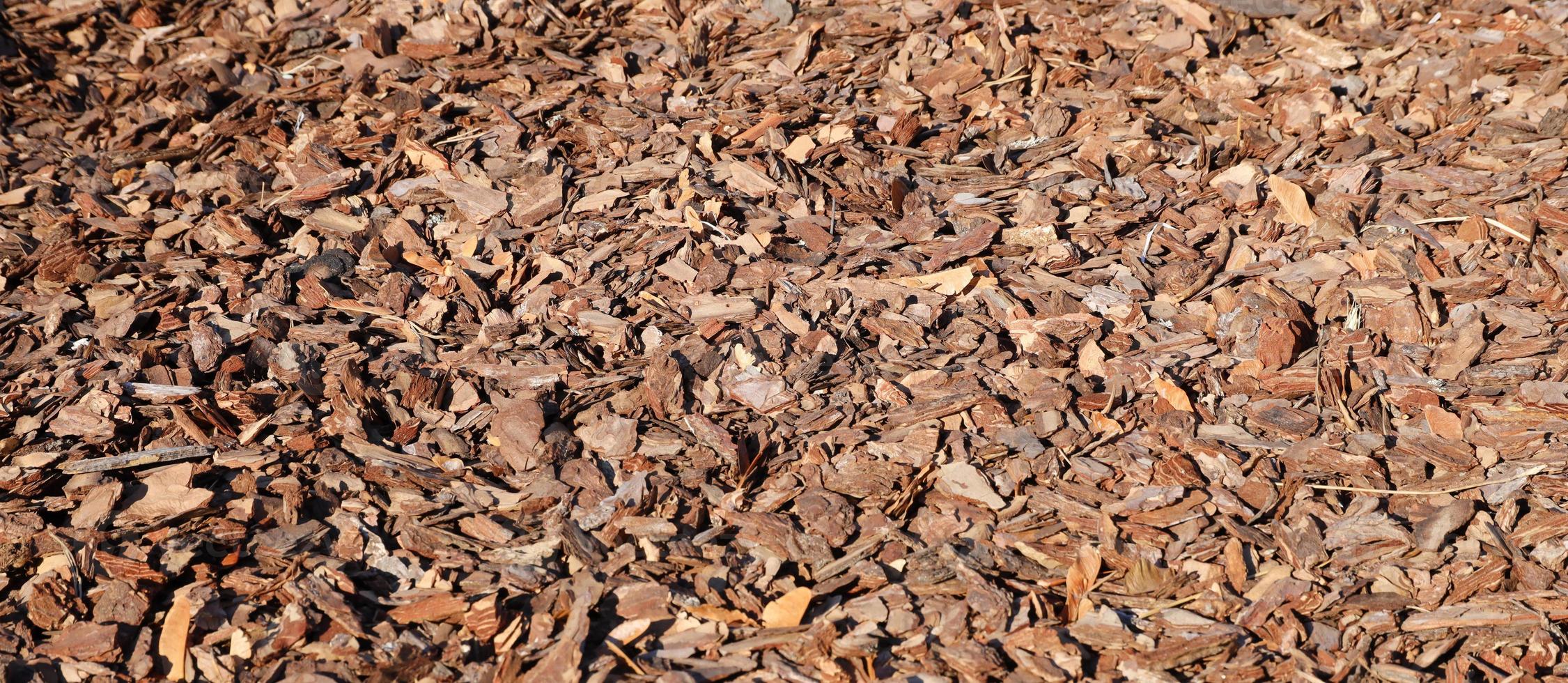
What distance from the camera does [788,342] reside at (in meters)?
3.62

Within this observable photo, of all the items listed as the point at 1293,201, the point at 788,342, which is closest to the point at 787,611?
the point at 788,342

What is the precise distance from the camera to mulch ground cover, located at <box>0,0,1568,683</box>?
289cm

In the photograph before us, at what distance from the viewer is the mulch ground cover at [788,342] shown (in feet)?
9.50

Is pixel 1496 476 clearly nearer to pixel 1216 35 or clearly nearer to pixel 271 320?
pixel 1216 35

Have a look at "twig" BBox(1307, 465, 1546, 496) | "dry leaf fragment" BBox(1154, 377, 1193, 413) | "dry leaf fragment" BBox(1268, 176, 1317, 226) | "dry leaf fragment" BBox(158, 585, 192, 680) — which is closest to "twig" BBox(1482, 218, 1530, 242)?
"dry leaf fragment" BBox(1268, 176, 1317, 226)

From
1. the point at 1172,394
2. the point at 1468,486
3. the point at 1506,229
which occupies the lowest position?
the point at 1468,486

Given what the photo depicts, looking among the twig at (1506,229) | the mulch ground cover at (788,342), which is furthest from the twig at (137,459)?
the twig at (1506,229)

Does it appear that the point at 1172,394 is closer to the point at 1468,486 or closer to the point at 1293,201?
the point at 1468,486

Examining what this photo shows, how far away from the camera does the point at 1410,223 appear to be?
4000 mm

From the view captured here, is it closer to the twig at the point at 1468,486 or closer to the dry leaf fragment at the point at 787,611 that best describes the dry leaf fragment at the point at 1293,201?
the twig at the point at 1468,486

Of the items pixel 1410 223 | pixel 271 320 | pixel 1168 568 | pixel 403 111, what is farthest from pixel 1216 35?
pixel 271 320

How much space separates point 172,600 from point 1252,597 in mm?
2957

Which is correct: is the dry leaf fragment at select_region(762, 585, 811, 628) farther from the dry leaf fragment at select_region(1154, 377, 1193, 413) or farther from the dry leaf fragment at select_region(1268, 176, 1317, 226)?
the dry leaf fragment at select_region(1268, 176, 1317, 226)

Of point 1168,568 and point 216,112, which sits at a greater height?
point 216,112
